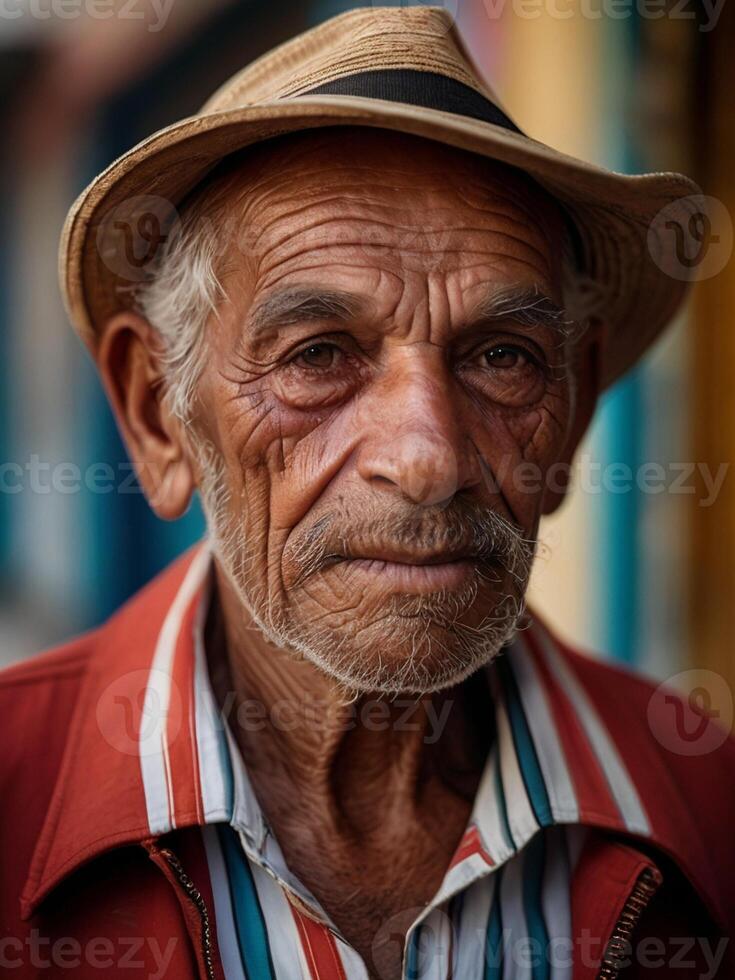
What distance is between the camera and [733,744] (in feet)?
8.05

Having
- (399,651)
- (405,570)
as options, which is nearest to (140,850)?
(399,651)

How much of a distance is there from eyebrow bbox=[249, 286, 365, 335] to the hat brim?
11.2 inches

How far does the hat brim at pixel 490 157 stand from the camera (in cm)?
162

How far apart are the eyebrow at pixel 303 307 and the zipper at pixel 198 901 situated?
937 millimetres

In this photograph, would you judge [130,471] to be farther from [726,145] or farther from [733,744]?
[733,744]

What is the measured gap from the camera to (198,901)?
1682mm

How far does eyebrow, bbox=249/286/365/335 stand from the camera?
170cm

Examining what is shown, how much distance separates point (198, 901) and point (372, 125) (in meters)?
1.36

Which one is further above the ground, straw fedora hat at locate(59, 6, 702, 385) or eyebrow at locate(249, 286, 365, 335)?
straw fedora hat at locate(59, 6, 702, 385)

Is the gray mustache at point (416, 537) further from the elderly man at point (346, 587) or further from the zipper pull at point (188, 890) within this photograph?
the zipper pull at point (188, 890)

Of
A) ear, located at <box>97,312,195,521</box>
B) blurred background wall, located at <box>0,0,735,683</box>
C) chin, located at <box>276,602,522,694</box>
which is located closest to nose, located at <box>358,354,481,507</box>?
chin, located at <box>276,602,522,694</box>

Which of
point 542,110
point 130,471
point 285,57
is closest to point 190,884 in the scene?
point 285,57

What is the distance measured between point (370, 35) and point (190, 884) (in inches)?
62.2

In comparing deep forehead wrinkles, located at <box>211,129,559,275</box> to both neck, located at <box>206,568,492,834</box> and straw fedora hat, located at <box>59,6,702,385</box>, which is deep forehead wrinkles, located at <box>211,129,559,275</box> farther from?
neck, located at <box>206,568,492,834</box>
